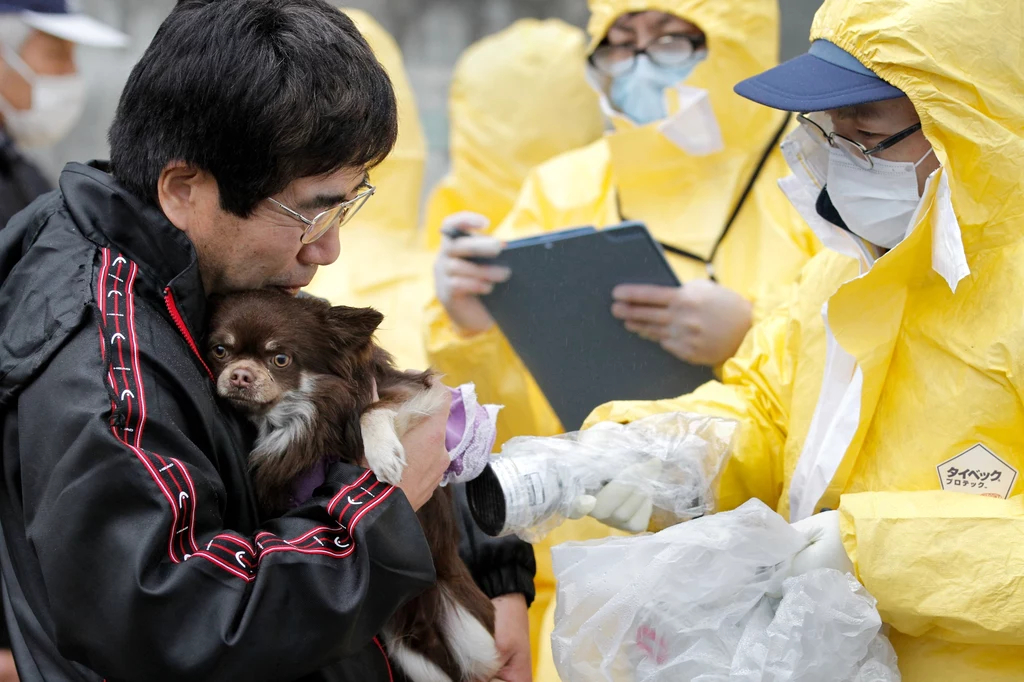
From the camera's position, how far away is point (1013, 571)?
1785 mm

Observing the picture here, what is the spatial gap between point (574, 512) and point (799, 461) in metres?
0.57

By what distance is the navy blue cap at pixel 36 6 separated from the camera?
4301mm

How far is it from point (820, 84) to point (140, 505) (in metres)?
1.68

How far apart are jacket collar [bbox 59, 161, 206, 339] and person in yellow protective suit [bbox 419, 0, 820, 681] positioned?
1.56 meters

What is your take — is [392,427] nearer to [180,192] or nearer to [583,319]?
[180,192]

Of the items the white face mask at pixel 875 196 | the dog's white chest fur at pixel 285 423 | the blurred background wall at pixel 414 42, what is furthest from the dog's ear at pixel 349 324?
the blurred background wall at pixel 414 42

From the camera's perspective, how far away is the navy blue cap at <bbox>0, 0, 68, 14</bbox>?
430 centimetres

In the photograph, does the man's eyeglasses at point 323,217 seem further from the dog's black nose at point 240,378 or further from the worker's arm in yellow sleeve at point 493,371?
the worker's arm in yellow sleeve at point 493,371

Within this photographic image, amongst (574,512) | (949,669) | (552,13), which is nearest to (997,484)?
(949,669)

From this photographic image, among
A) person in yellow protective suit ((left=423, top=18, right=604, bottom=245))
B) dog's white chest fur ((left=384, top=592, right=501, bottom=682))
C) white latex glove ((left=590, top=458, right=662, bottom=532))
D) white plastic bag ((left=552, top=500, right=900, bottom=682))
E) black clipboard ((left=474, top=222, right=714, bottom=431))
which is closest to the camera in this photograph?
white plastic bag ((left=552, top=500, right=900, bottom=682))

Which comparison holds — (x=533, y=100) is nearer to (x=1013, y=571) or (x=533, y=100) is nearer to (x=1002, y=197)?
(x=1002, y=197)

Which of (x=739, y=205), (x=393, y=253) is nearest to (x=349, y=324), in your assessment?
(x=739, y=205)

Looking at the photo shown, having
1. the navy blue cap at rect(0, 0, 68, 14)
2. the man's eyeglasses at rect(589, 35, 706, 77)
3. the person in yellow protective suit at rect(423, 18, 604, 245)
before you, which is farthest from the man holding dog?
the person in yellow protective suit at rect(423, 18, 604, 245)

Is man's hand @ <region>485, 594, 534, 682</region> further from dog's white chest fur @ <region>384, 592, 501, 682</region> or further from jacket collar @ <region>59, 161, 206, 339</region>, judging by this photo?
jacket collar @ <region>59, 161, 206, 339</region>
